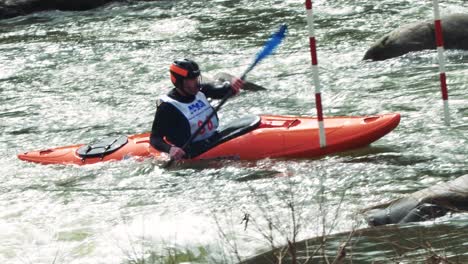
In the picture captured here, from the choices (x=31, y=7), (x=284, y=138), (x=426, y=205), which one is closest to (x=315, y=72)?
(x=284, y=138)

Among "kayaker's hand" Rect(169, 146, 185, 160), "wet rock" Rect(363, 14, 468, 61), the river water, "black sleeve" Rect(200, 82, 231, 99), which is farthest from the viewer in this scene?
"wet rock" Rect(363, 14, 468, 61)

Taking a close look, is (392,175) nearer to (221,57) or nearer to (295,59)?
(295,59)

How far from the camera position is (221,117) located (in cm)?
931

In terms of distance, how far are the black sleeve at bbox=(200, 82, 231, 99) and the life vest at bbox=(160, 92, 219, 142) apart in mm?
218

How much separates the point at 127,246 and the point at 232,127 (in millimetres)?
2209

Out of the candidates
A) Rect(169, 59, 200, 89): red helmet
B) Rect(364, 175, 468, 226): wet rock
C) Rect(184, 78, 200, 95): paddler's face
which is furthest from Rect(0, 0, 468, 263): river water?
Rect(169, 59, 200, 89): red helmet

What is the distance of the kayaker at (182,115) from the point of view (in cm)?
713

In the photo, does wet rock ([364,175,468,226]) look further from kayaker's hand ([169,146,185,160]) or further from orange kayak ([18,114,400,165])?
kayaker's hand ([169,146,185,160])

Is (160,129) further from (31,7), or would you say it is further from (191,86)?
(31,7)

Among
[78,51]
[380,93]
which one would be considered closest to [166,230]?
[380,93]

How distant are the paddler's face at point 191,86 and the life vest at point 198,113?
88 mm

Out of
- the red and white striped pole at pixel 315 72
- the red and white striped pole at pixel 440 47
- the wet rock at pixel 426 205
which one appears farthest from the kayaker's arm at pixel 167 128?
the wet rock at pixel 426 205

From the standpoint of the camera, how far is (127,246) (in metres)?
5.34

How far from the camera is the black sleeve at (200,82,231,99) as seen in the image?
7.65 metres
